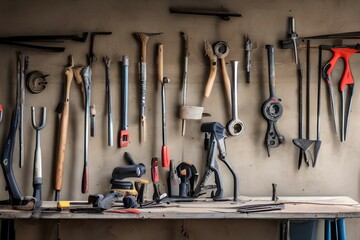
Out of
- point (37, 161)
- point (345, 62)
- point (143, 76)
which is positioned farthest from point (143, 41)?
point (345, 62)

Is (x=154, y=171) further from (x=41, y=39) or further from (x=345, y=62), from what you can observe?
(x=345, y=62)

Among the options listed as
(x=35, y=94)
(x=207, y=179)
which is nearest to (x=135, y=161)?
(x=207, y=179)

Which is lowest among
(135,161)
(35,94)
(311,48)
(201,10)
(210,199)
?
(210,199)

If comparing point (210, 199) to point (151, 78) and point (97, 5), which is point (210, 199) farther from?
point (97, 5)

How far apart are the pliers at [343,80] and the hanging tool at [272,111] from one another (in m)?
0.31

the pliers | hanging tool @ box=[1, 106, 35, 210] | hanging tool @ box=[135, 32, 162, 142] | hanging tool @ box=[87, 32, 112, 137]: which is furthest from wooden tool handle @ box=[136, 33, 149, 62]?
the pliers

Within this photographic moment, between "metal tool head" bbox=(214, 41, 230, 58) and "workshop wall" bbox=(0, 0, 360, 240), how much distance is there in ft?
0.17

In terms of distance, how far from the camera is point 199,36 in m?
3.35

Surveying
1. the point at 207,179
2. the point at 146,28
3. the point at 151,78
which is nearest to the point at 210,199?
the point at 207,179

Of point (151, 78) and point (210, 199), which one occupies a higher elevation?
point (151, 78)

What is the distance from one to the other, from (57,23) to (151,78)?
0.63 m

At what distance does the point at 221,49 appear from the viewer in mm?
3328

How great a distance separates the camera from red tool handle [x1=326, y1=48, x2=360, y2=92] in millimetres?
3336

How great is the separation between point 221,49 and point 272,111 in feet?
1.53
